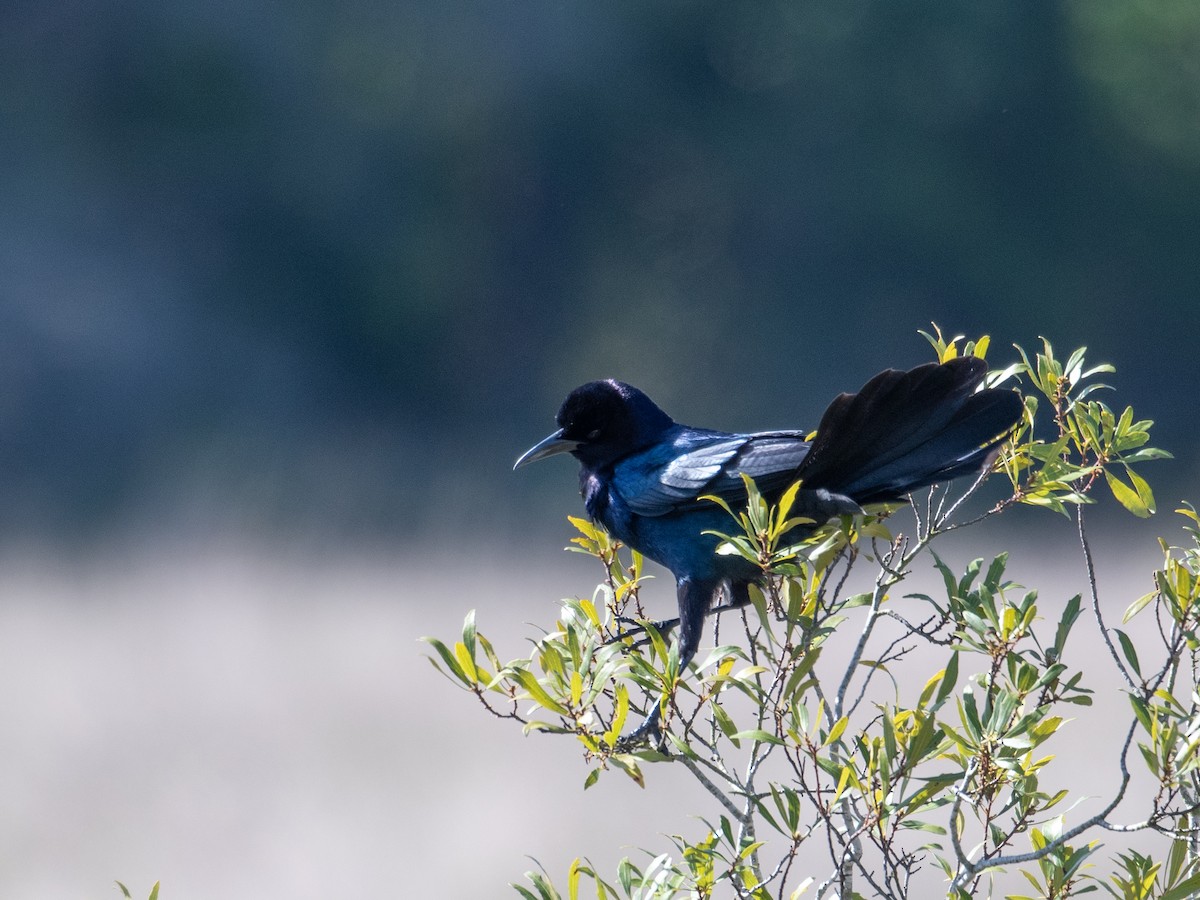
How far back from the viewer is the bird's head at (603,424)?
5.19ft

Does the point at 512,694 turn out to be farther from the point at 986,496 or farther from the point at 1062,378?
the point at 986,496

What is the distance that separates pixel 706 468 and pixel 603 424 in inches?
9.3

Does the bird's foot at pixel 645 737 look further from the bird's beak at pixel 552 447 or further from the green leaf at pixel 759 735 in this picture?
the bird's beak at pixel 552 447

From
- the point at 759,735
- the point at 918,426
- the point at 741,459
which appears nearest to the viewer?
the point at 759,735

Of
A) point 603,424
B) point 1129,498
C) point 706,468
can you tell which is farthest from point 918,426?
point 603,424

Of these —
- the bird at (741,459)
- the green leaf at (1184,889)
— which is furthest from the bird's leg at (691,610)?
the green leaf at (1184,889)

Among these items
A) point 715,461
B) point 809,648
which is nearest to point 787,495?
point 809,648

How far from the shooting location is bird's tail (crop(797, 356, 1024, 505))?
3.62 feet

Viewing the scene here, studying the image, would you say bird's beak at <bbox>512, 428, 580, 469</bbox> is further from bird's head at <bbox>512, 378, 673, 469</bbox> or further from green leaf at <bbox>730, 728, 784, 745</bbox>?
green leaf at <bbox>730, 728, 784, 745</bbox>

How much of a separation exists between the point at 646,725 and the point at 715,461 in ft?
1.02

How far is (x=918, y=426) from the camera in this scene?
112 cm

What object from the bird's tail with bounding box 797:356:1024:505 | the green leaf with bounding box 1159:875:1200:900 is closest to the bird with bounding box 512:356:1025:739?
the bird's tail with bounding box 797:356:1024:505

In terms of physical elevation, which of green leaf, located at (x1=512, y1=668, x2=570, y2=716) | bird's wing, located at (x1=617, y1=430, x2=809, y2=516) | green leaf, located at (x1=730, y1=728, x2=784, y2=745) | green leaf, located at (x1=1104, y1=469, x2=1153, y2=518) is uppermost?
bird's wing, located at (x1=617, y1=430, x2=809, y2=516)

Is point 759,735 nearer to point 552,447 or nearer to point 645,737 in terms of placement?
point 645,737
